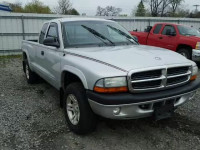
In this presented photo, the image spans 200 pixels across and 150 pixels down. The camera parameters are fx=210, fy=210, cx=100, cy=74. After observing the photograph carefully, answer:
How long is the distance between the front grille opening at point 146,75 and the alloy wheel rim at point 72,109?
1004mm

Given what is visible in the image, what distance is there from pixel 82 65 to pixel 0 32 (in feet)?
35.6

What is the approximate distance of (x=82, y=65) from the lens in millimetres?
2908

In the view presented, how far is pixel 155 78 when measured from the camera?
2746 mm

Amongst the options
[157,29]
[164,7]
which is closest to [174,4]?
[164,7]

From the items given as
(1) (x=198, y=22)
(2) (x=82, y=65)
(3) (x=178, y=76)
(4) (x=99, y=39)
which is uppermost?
(1) (x=198, y=22)

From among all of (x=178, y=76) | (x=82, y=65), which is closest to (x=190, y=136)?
(x=178, y=76)

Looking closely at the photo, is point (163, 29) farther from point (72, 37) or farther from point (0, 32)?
point (0, 32)

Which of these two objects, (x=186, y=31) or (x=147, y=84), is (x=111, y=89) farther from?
(x=186, y=31)

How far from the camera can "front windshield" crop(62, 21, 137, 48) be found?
3.77 metres

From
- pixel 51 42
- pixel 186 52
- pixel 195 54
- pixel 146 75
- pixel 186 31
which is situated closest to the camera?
pixel 146 75

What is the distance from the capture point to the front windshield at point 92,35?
3.77 meters

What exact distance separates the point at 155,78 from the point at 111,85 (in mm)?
607

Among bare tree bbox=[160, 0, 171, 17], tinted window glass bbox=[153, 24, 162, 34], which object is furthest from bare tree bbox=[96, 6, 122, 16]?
tinted window glass bbox=[153, 24, 162, 34]

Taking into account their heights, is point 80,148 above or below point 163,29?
below
